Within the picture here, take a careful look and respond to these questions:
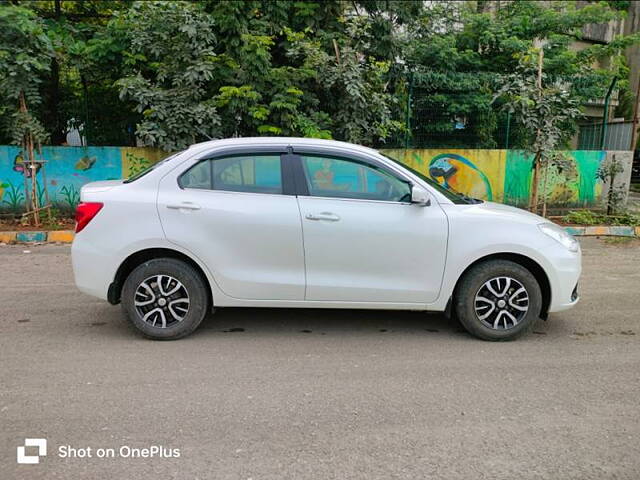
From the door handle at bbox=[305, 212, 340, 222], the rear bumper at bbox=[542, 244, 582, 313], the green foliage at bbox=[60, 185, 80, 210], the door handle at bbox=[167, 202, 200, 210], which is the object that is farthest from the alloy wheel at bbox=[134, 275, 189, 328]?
the green foliage at bbox=[60, 185, 80, 210]

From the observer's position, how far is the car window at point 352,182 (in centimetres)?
462

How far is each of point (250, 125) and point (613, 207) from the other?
7879 mm

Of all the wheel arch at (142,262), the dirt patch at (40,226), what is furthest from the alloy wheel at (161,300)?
the dirt patch at (40,226)

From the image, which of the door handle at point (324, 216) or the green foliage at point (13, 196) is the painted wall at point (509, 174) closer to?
the door handle at point (324, 216)

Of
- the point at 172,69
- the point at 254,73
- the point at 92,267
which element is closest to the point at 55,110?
the point at 172,69

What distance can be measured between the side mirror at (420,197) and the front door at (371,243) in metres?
0.06

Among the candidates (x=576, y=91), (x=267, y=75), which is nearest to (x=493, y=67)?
(x=576, y=91)

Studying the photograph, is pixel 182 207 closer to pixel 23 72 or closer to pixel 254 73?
pixel 254 73

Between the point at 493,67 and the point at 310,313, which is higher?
the point at 493,67

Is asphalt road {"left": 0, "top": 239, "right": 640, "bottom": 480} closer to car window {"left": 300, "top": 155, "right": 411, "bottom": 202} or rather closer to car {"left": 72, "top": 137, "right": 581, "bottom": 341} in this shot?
car {"left": 72, "top": 137, "right": 581, "bottom": 341}

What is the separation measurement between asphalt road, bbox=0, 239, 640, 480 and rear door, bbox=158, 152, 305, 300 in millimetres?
582

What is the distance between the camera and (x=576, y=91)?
12.5m

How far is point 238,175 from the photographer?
4.69 metres

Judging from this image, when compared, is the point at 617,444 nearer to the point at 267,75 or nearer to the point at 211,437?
the point at 211,437
